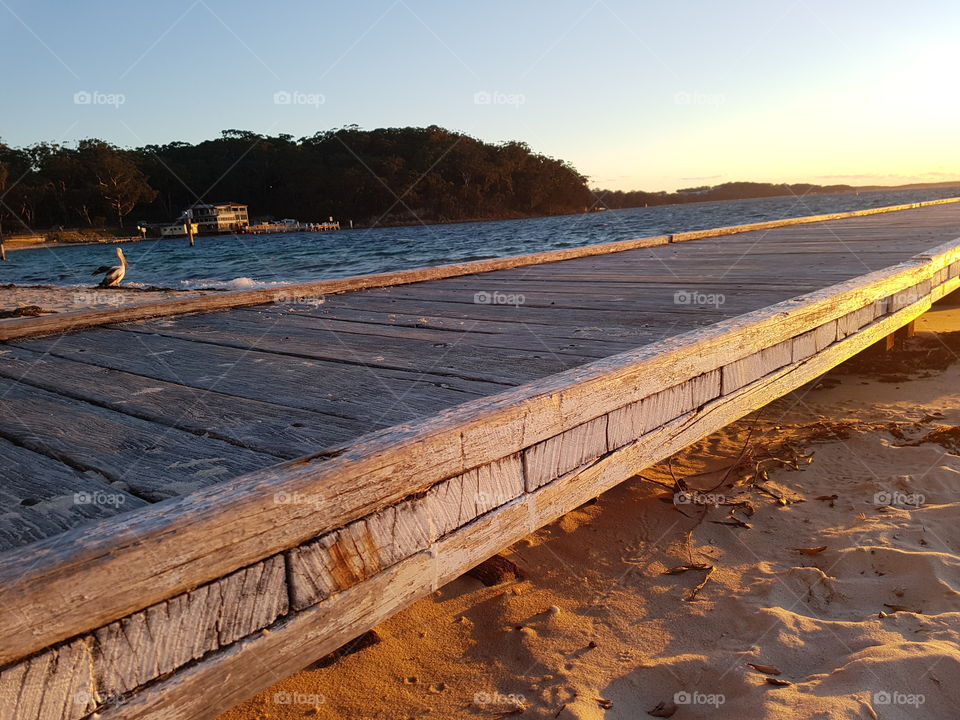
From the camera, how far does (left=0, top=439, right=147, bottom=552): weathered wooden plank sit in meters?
1.30

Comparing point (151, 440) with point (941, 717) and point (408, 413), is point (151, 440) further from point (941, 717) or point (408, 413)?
point (941, 717)

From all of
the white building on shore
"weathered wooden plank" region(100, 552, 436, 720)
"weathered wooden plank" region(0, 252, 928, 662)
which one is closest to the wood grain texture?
"weathered wooden plank" region(100, 552, 436, 720)

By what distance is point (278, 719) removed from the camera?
2330 millimetres

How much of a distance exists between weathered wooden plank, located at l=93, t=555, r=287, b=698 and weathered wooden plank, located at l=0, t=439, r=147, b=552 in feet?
0.90

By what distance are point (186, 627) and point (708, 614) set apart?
233cm

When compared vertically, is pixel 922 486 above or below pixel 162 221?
below

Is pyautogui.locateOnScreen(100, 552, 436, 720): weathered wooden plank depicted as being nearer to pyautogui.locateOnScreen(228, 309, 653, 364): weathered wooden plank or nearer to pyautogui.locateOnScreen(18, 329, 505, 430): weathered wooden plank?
pyautogui.locateOnScreen(18, 329, 505, 430): weathered wooden plank

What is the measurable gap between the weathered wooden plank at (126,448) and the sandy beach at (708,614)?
1188 millimetres

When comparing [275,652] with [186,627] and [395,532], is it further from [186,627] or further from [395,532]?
[395,532]

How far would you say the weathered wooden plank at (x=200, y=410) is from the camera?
177cm

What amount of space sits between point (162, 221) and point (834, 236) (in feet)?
352

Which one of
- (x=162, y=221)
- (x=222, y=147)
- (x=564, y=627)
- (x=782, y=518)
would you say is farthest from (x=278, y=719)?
(x=222, y=147)

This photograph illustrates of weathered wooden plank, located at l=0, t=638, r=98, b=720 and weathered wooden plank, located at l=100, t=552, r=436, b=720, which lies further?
weathered wooden plank, located at l=100, t=552, r=436, b=720

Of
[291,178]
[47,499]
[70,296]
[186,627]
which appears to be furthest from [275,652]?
[291,178]
